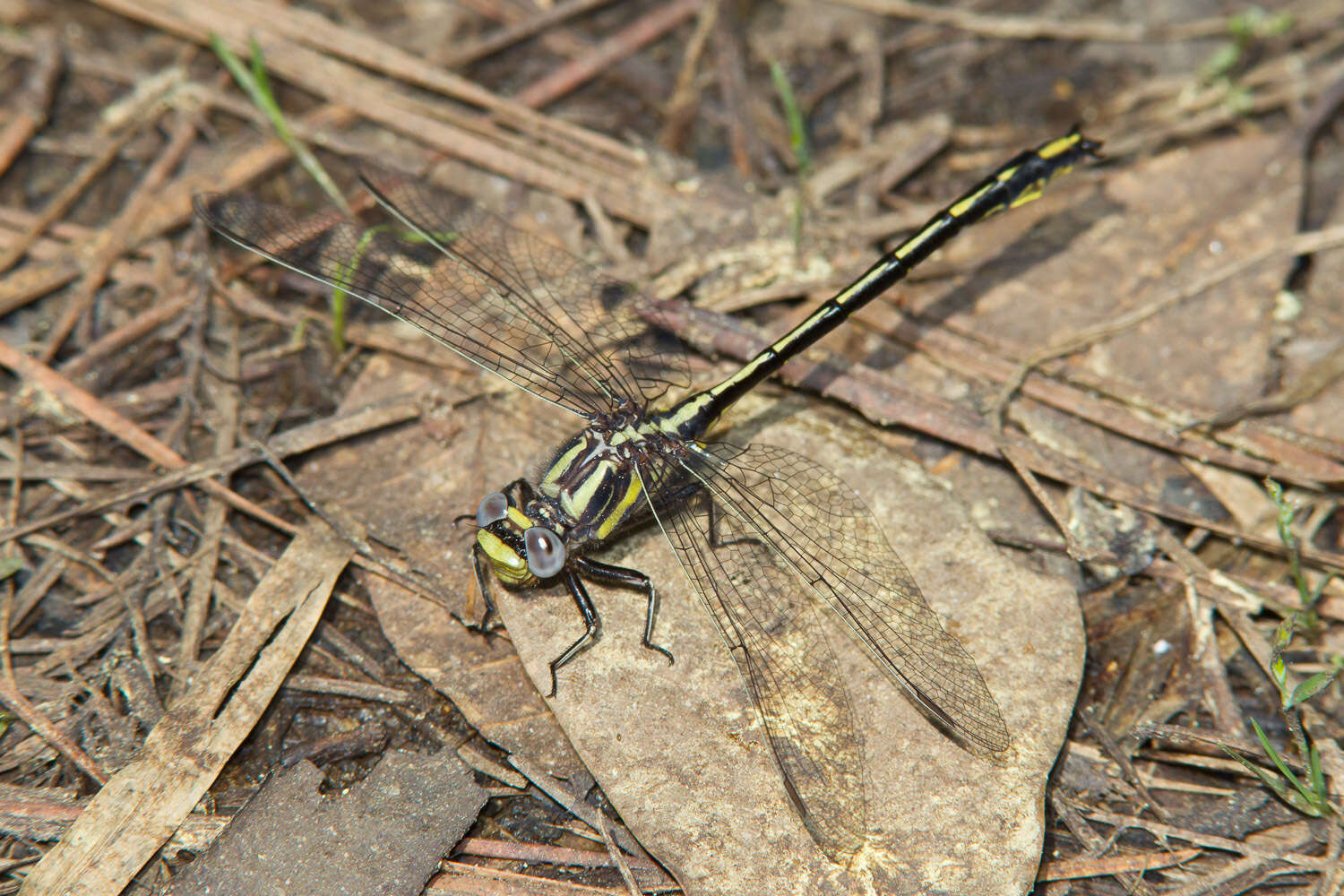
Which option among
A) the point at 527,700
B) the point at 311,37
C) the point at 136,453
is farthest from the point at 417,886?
the point at 311,37

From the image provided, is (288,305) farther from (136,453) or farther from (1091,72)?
(1091,72)

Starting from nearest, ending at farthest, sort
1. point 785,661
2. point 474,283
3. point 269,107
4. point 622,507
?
1. point 785,661
2. point 622,507
3. point 474,283
4. point 269,107

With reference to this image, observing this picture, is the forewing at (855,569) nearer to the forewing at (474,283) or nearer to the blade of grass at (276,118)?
the forewing at (474,283)

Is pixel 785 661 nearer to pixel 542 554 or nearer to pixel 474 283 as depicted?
pixel 542 554

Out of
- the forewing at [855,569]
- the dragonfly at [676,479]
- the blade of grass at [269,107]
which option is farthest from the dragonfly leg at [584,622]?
the blade of grass at [269,107]

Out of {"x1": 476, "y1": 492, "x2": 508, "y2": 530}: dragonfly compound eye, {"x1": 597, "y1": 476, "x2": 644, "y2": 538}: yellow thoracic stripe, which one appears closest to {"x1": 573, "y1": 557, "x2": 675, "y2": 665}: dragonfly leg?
{"x1": 597, "y1": 476, "x2": 644, "y2": 538}: yellow thoracic stripe

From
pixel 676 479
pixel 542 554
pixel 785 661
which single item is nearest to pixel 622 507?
pixel 676 479

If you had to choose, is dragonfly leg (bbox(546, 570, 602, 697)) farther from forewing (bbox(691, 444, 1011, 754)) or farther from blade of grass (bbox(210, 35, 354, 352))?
blade of grass (bbox(210, 35, 354, 352))
